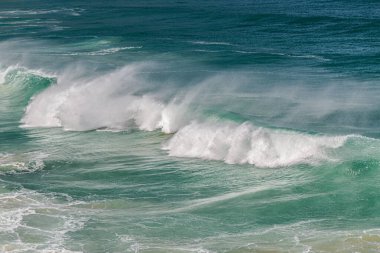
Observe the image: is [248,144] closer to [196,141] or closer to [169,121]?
[196,141]

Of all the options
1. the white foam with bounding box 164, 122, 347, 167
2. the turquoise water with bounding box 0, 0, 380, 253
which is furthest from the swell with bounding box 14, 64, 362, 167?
the turquoise water with bounding box 0, 0, 380, 253

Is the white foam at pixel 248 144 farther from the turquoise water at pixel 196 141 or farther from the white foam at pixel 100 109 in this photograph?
Answer: the white foam at pixel 100 109

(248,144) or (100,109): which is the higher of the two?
(248,144)

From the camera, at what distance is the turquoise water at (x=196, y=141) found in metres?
26.1

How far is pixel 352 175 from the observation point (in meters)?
30.7

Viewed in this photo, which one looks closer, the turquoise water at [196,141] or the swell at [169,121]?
the turquoise water at [196,141]

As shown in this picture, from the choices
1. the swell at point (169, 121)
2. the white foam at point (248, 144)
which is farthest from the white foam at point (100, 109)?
the white foam at point (248, 144)

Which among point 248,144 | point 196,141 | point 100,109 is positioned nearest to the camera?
point 248,144

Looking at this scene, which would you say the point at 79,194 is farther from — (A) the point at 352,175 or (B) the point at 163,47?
(B) the point at 163,47

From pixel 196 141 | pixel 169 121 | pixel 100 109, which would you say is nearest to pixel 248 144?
pixel 196 141

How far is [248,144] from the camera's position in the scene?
3609 centimetres

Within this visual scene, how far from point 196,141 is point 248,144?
3.07 meters

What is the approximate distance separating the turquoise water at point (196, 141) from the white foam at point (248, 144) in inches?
3.7

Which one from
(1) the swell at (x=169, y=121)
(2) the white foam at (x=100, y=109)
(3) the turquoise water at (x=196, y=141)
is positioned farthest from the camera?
(2) the white foam at (x=100, y=109)
